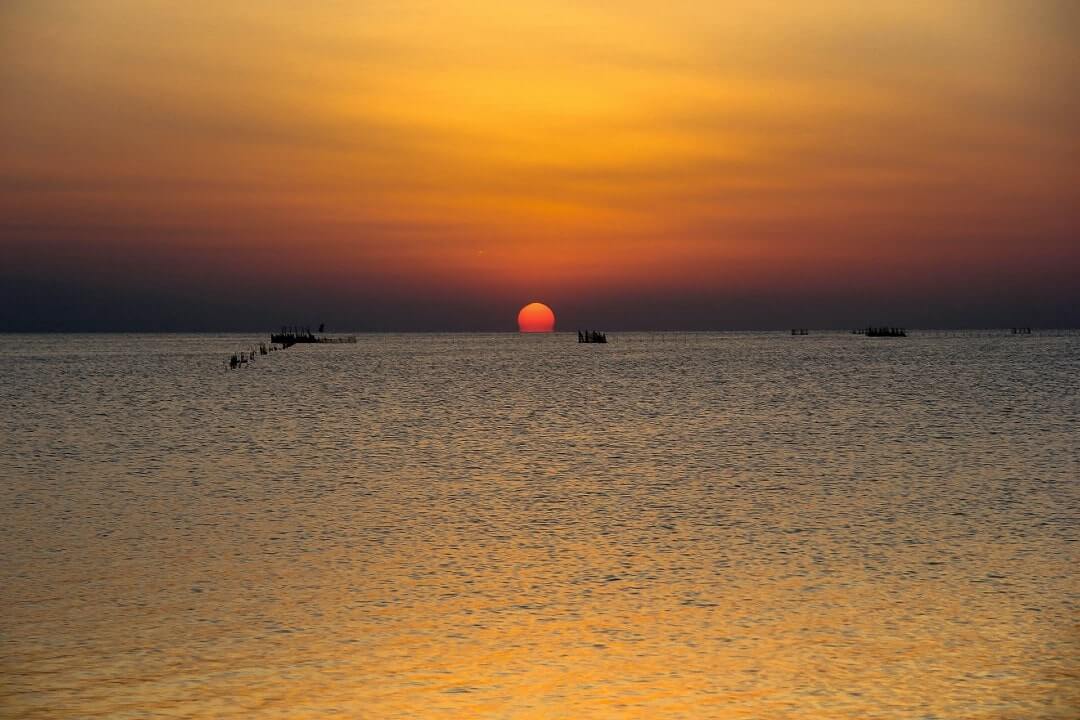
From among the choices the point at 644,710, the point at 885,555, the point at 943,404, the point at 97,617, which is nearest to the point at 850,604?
the point at 885,555

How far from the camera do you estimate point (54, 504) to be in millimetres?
20891

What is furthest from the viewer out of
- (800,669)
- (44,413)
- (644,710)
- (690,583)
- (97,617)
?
(44,413)

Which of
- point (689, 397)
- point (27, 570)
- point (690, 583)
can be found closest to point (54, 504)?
point (27, 570)

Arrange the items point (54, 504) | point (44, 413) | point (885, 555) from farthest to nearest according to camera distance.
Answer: point (44, 413) → point (54, 504) → point (885, 555)

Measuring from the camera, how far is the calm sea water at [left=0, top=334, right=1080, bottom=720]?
31.7ft

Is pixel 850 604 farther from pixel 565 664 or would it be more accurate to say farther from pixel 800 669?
pixel 565 664

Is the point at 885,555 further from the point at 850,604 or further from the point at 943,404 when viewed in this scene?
the point at 943,404

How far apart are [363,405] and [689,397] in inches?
675

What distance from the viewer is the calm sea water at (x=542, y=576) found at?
9.66 m

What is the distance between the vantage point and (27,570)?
14.8 metres

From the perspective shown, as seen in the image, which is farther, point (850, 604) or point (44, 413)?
point (44, 413)

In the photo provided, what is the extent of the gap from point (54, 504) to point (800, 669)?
A: 1606cm

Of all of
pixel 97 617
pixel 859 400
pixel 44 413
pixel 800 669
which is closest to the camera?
pixel 800 669

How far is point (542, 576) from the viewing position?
1441cm
